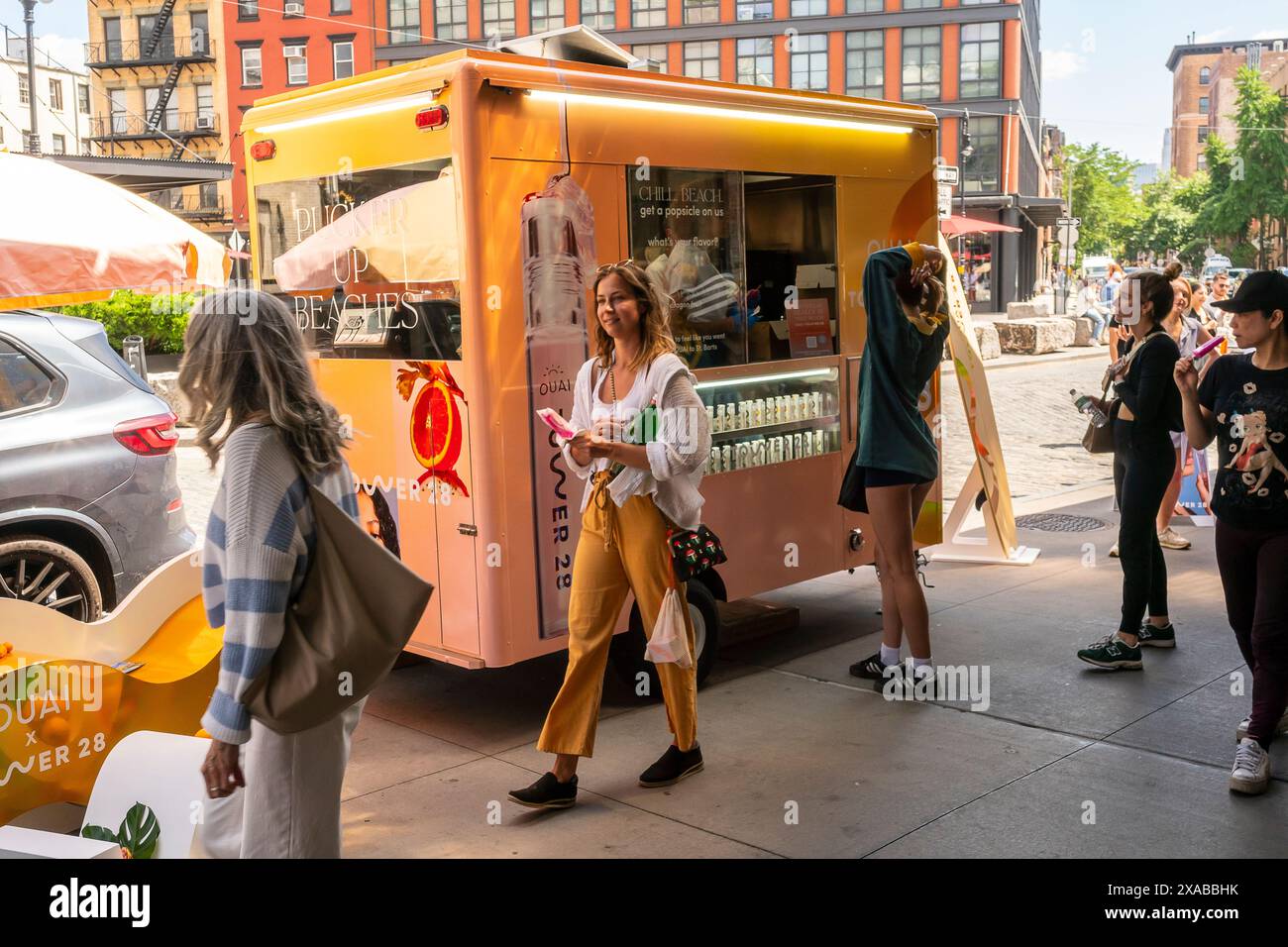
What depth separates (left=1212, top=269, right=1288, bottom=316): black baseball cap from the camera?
14.9 feet

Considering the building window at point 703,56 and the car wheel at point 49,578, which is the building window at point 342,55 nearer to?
the building window at point 703,56

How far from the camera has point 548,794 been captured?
14.8ft

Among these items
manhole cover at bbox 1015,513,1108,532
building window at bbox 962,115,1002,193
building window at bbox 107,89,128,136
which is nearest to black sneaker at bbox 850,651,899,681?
manhole cover at bbox 1015,513,1108,532

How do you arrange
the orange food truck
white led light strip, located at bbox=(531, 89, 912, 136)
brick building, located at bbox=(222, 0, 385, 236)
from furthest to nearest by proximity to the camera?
brick building, located at bbox=(222, 0, 385, 236)
white led light strip, located at bbox=(531, 89, 912, 136)
the orange food truck

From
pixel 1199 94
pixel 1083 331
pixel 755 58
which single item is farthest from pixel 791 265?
pixel 1199 94

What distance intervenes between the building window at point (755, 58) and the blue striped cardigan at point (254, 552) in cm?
5715

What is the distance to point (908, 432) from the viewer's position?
561 cm

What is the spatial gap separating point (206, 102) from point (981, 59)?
34.3m

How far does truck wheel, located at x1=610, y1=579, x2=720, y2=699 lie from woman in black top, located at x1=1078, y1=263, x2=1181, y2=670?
6.12ft

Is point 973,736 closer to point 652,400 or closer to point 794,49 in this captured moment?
point 652,400

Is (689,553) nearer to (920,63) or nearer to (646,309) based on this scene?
(646,309)

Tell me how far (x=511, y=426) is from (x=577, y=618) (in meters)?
0.97

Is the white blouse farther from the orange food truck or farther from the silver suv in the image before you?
the silver suv
